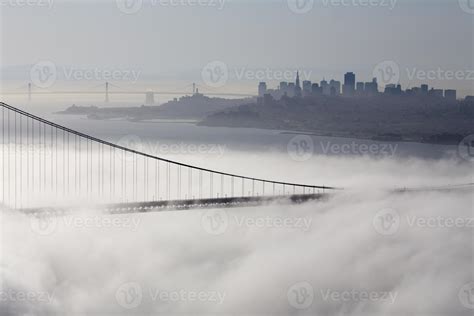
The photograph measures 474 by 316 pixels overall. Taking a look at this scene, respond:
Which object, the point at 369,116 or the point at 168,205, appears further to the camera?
the point at 369,116

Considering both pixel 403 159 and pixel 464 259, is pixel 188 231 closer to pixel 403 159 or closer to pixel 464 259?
pixel 464 259

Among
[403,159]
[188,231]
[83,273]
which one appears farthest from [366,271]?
[403,159]

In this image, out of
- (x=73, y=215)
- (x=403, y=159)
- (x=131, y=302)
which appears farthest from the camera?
(x=403, y=159)

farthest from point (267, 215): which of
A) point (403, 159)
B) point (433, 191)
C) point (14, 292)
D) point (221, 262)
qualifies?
point (403, 159)

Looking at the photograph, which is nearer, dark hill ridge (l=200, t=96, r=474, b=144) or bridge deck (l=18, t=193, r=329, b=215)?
bridge deck (l=18, t=193, r=329, b=215)

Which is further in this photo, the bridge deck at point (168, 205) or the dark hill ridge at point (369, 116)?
the dark hill ridge at point (369, 116)

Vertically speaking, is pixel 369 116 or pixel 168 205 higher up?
pixel 369 116

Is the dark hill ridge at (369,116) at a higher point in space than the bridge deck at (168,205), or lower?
higher

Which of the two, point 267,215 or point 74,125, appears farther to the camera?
point 74,125

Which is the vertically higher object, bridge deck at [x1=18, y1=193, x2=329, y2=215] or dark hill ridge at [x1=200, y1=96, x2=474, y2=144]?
dark hill ridge at [x1=200, y1=96, x2=474, y2=144]

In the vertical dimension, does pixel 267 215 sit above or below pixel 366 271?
above

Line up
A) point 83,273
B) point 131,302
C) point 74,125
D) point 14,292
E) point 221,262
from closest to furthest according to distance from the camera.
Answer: point 14,292 < point 131,302 < point 83,273 < point 221,262 < point 74,125
